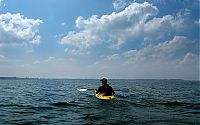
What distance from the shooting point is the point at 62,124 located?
17547 mm

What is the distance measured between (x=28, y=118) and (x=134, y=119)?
23.9 ft

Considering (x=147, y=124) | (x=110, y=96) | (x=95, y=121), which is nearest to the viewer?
(x=147, y=124)

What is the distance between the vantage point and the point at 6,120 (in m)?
18.8

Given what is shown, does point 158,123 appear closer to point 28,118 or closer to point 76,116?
point 76,116

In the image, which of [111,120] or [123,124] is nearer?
[123,124]

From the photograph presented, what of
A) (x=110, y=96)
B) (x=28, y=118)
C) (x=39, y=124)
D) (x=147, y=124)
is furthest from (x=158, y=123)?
(x=110, y=96)

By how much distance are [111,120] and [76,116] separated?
10.6 feet

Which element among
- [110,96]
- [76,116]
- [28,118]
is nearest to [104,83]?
[110,96]

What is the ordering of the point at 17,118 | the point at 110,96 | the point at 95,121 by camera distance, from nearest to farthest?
the point at 95,121
the point at 17,118
the point at 110,96

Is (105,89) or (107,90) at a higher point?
(105,89)

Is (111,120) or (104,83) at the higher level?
(104,83)

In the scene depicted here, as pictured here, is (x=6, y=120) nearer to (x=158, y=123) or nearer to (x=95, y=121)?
(x=95, y=121)

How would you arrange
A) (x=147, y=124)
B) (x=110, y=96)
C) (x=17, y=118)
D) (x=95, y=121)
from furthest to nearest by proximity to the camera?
→ (x=110, y=96), (x=17, y=118), (x=95, y=121), (x=147, y=124)

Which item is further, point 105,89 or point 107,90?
point 105,89
